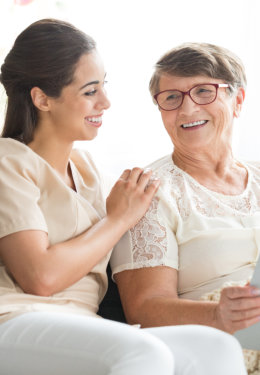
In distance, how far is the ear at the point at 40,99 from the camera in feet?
6.47

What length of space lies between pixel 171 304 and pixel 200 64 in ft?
2.58

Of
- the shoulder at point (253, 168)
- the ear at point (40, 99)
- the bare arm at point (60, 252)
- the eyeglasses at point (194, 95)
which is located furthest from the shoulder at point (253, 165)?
the ear at point (40, 99)

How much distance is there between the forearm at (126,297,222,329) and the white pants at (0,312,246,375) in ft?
0.52

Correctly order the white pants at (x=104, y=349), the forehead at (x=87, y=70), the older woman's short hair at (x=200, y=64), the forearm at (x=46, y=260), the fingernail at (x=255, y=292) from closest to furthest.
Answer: the white pants at (x=104, y=349), the fingernail at (x=255, y=292), the forearm at (x=46, y=260), the forehead at (x=87, y=70), the older woman's short hair at (x=200, y=64)

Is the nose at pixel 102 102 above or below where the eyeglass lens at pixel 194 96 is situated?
above

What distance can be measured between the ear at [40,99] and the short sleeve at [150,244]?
0.45 m

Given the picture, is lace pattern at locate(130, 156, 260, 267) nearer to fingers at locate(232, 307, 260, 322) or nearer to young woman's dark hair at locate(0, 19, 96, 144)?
fingers at locate(232, 307, 260, 322)

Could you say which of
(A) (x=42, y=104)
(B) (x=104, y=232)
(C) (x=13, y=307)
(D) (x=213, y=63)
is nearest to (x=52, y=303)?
(C) (x=13, y=307)

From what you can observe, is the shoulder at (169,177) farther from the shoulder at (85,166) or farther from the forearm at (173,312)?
the forearm at (173,312)

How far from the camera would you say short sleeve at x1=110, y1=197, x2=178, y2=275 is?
1.90 meters

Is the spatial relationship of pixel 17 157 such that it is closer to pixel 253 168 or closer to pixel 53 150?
pixel 53 150

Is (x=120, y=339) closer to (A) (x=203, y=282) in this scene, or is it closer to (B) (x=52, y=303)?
(B) (x=52, y=303)

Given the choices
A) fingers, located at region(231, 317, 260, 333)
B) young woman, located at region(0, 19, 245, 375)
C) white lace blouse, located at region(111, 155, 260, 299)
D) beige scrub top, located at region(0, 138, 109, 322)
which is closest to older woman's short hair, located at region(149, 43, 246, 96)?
young woman, located at region(0, 19, 245, 375)

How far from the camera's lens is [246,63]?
3398 millimetres
